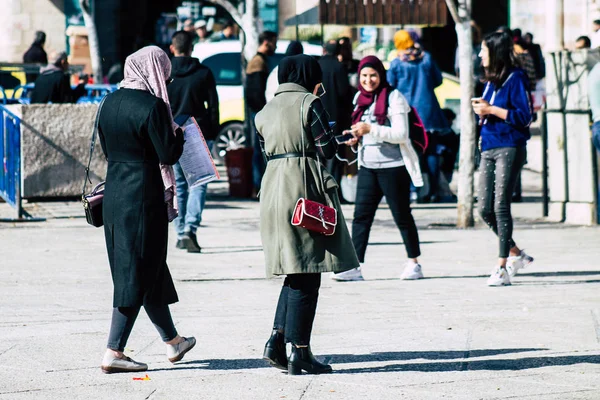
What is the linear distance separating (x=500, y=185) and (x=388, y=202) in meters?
0.84

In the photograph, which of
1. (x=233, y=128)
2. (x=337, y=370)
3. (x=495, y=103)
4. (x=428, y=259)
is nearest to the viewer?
(x=337, y=370)

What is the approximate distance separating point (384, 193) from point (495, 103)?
1058mm

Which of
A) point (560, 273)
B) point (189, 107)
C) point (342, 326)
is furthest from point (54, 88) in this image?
point (342, 326)

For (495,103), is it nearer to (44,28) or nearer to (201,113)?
(201,113)

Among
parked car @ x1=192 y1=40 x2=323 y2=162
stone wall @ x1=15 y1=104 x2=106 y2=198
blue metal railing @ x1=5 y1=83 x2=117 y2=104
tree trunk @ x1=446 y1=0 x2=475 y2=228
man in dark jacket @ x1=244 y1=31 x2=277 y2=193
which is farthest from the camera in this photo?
parked car @ x1=192 y1=40 x2=323 y2=162

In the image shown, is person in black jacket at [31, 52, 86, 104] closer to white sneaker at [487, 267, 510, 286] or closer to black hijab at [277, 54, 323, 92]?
white sneaker at [487, 267, 510, 286]

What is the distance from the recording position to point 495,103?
930 cm

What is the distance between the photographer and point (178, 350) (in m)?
6.75

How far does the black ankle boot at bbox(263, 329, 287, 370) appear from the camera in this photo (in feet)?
21.7

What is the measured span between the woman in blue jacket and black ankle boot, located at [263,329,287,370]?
302 cm

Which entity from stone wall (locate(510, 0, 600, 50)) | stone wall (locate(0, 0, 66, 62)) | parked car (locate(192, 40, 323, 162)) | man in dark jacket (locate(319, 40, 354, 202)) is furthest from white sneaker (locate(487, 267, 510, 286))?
stone wall (locate(0, 0, 66, 62))

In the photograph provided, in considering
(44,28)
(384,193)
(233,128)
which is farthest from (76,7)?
(384,193)

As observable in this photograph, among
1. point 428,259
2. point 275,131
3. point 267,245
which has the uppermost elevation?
point 275,131

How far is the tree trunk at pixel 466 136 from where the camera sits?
1282 cm
